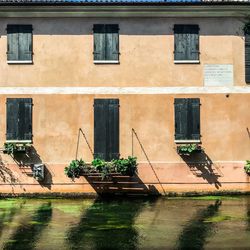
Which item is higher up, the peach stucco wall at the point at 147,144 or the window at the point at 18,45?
the window at the point at 18,45

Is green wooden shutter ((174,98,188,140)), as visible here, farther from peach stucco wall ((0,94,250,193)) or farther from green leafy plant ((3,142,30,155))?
green leafy plant ((3,142,30,155))

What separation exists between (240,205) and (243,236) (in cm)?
488

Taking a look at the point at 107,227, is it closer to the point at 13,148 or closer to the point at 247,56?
the point at 13,148

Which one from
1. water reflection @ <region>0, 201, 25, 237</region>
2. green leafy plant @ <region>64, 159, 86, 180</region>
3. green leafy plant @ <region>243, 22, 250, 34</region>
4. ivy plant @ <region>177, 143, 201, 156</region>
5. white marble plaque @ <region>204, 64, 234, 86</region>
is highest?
green leafy plant @ <region>243, 22, 250, 34</region>

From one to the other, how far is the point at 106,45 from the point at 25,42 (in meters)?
3.40

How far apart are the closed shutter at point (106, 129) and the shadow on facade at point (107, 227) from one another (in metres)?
2.13

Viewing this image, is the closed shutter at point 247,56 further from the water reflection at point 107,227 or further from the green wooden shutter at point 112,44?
the water reflection at point 107,227

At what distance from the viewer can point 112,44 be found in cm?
2055

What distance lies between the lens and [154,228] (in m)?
14.6

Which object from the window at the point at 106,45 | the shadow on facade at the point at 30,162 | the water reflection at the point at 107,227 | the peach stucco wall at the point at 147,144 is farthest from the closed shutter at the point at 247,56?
the shadow on facade at the point at 30,162

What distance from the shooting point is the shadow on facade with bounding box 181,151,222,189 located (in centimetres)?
2041

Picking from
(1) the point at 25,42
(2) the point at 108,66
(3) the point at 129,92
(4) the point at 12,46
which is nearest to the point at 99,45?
(2) the point at 108,66

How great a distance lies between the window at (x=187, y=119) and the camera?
66.7 ft

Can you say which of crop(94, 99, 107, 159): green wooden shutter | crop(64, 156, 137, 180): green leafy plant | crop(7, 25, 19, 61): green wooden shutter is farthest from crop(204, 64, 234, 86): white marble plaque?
crop(7, 25, 19, 61): green wooden shutter
